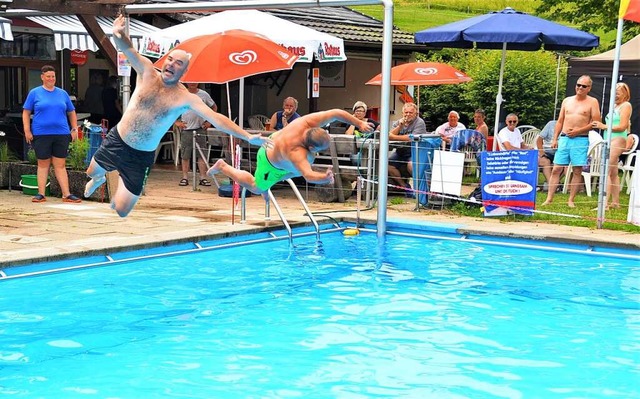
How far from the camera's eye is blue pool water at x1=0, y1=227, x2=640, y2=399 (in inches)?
230

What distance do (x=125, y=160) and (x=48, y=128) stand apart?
5.89 meters

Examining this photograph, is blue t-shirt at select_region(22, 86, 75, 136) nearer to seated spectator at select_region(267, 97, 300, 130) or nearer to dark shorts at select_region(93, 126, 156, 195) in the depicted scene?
seated spectator at select_region(267, 97, 300, 130)

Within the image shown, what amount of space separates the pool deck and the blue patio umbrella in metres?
2.49

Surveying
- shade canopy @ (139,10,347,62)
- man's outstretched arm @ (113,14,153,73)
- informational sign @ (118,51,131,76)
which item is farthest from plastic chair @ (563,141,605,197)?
man's outstretched arm @ (113,14,153,73)

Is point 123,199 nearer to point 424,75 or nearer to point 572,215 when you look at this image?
point 572,215

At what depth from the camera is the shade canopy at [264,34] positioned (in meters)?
12.9

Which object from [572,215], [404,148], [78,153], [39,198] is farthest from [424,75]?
[39,198]

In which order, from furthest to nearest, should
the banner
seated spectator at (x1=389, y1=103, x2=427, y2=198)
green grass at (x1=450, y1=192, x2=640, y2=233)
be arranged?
1. seated spectator at (x1=389, y1=103, x2=427, y2=198)
2. green grass at (x1=450, y1=192, x2=640, y2=233)
3. the banner

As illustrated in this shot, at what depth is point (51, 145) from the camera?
12.1 metres

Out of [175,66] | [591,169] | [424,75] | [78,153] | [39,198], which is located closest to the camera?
[175,66]

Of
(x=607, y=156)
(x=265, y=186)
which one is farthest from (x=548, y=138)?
(x=265, y=186)

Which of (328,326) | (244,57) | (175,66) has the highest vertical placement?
(244,57)

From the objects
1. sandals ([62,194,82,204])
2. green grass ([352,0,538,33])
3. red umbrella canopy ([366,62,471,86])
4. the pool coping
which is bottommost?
the pool coping

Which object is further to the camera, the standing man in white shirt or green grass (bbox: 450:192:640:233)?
the standing man in white shirt
